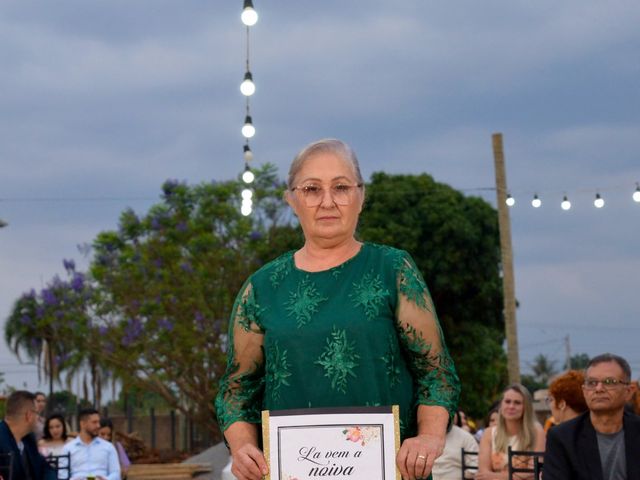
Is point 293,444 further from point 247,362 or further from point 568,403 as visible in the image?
point 568,403

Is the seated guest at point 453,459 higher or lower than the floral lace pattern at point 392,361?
lower

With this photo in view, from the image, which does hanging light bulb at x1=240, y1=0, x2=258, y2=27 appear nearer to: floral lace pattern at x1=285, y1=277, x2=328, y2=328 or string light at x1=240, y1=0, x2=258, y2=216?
string light at x1=240, y1=0, x2=258, y2=216

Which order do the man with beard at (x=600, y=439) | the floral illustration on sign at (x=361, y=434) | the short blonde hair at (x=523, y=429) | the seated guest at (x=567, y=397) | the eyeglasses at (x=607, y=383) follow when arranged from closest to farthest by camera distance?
1. the floral illustration on sign at (x=361, y=434)
2. the man with beard at (x=600, y=439)
3. the eyeglasses at (x=607, y=383)
4. the seated guest at (x=567, y=397)
5. the short blonde hair at (x=523, y=429)

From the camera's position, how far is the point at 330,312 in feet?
8.80

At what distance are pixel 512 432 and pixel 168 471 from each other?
16.5 meters

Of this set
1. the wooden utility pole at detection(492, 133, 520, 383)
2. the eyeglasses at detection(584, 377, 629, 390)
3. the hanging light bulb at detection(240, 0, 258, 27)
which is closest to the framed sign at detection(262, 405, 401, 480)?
the eyeglasses at detection(584, 377, 629, 390)

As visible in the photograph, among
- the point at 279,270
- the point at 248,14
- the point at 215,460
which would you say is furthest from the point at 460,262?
the point at 279,270

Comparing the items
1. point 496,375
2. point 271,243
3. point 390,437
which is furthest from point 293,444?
point 496,375

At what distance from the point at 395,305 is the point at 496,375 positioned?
2847 cm

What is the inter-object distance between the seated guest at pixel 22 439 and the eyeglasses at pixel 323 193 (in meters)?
6.95

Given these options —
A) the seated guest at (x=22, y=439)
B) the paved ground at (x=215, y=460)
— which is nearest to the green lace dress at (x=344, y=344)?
the seated guest at (x=22, y=439)

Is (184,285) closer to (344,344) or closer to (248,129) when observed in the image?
(248,129)

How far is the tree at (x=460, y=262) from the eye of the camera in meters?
30.1

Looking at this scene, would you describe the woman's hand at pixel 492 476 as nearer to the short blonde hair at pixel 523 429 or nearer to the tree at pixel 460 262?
the short blonde hair at pixel 523 429
